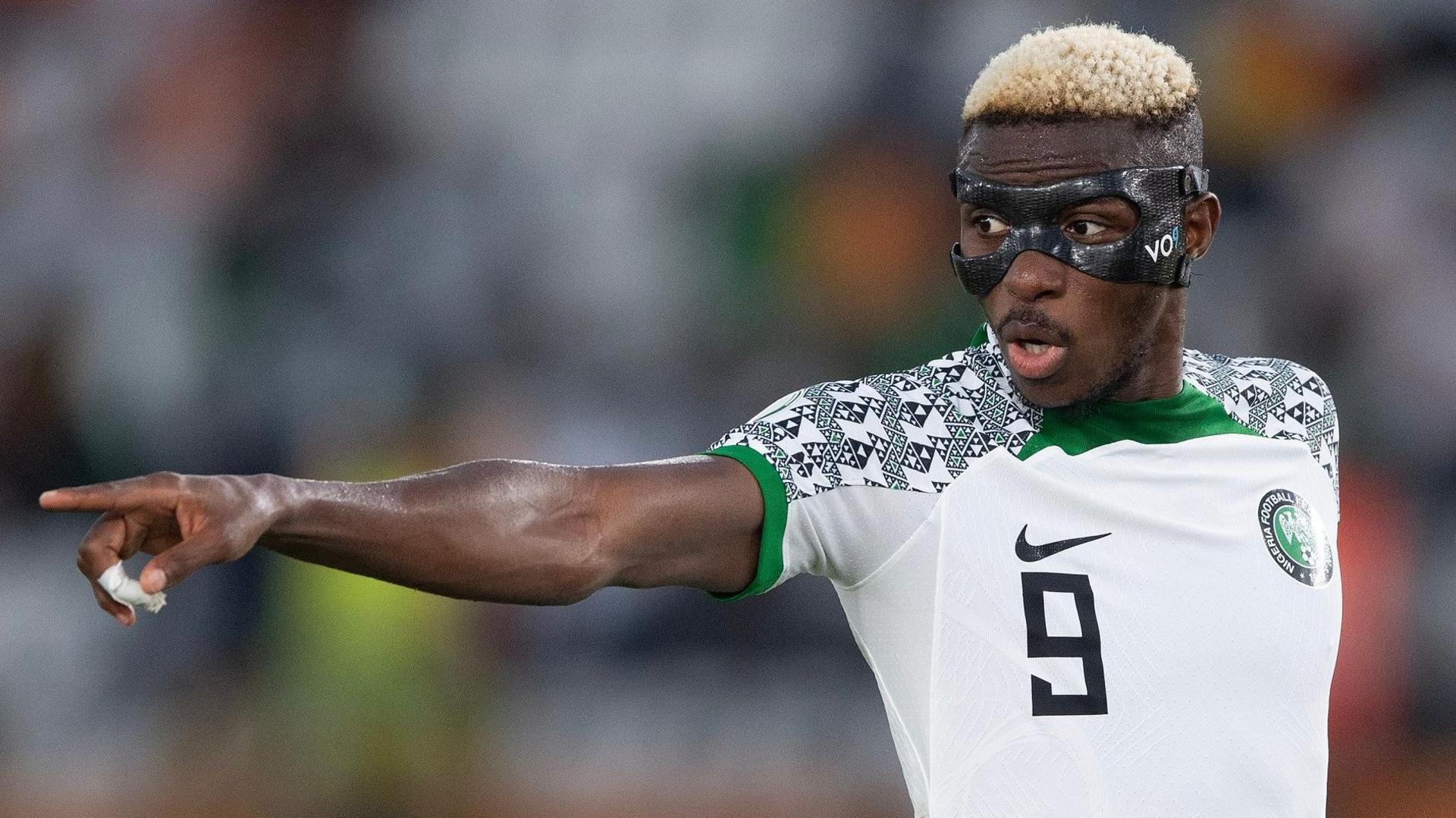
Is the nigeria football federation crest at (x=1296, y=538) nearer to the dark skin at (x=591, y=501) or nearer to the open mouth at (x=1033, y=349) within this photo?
the dark skin at (x=591, y=501)

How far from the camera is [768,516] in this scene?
8.65 feet

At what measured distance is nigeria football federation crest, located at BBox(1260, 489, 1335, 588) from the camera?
298 centimetres

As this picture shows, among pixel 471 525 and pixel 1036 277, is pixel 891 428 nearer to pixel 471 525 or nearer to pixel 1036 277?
pixel 1036 277

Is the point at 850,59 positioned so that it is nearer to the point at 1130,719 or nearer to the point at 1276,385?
the point at 1276,385

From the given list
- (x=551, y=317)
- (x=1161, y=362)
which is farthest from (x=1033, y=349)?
(x=551, y=317)

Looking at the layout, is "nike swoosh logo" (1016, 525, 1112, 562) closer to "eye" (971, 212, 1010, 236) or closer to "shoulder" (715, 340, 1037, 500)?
"shoulder" (715, 340, 1037, 500)

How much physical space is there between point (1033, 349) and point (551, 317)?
4.17 meters

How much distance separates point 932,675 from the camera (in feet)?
9.07

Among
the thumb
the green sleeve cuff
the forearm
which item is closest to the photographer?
the thumb

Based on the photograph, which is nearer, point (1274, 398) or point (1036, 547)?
point (1036, 547)

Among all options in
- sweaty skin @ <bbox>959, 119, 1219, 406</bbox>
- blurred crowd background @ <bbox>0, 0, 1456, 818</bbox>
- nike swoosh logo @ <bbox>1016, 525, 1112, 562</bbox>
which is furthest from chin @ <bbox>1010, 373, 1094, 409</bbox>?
blurred crowd background @ <bbox>0, 0, 1456, 818</bbox>

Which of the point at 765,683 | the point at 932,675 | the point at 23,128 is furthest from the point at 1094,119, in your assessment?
the point at 23,128

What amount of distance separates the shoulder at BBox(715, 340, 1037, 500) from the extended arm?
108 millimetres

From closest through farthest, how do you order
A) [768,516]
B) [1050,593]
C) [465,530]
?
1. [465,530]
2. [768,516]
3. [1050,593]
